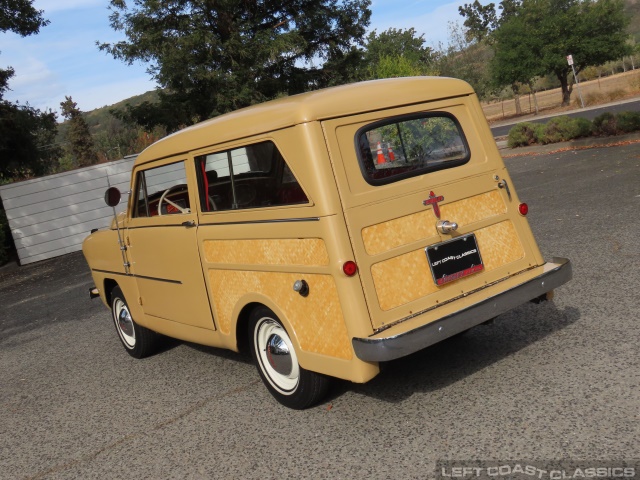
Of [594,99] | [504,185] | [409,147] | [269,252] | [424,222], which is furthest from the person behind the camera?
[594,99]

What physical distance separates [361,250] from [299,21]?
22.6m

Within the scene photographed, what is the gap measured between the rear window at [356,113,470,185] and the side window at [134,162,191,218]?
5.26 feet

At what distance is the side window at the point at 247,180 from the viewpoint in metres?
4.41

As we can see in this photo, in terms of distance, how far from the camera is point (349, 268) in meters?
4.04

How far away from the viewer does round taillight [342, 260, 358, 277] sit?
13.2 ft

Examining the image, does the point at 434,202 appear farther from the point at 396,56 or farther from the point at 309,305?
the point at 396,56

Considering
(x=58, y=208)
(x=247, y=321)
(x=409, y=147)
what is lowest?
(x=247, y=321)

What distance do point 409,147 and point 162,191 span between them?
2.32m

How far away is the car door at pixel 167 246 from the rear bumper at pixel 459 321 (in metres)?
1.69

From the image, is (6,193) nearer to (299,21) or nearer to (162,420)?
(299,21)

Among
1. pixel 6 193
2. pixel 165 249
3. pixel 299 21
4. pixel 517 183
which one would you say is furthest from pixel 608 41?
pixel 165 249

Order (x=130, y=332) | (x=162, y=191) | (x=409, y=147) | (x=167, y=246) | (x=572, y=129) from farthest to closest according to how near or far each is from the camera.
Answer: (x=572, y=129), (x=130, y=332), (x=162, y=191), (x=167, y=246), (x=409, y=147)

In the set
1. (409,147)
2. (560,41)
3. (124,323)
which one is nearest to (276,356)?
(409,147)

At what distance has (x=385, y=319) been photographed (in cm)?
412
